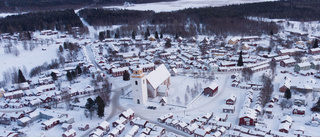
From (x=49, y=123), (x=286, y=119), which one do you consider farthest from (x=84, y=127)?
Answer: (x=286, y=119)

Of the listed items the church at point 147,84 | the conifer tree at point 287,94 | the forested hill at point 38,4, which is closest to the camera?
the conifer tree at point 287,94

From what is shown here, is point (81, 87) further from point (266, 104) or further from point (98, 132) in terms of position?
point (266, 104)

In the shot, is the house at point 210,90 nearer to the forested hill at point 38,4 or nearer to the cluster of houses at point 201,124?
the cluster of houses at point 201,124

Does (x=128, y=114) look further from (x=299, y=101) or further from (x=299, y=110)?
(x=299, y=101)

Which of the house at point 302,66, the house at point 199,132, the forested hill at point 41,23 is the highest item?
the forested hill at point 41,23

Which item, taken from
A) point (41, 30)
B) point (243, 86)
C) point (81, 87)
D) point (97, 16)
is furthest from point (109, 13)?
point (243, 86)

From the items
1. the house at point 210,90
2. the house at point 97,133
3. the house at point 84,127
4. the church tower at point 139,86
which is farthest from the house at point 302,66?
the house at point 84,127

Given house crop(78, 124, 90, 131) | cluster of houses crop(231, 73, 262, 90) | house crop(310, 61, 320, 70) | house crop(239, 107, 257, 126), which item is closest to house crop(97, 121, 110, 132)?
house crop(78, 124, 90, 131)

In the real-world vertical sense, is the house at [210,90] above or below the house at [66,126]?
above
